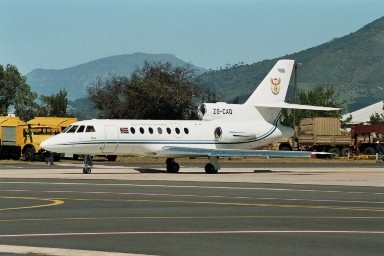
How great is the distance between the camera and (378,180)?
3912 centimetres

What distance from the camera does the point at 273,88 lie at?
49906 mm

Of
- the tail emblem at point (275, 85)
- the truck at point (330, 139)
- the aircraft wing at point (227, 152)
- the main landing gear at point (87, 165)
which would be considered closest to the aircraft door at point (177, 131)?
A: the aircraft wing at point (227, 152)

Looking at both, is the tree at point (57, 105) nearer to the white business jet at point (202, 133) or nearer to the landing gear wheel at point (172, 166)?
the white business jet at point (202, 133)

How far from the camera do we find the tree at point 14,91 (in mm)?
137625

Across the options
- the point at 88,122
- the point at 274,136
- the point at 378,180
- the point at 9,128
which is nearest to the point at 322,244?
the point at 378,180

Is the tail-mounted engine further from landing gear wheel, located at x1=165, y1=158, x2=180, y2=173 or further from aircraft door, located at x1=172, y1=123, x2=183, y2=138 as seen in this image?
landing gear wheel, located at x1=165, y1=158, x2=180, y2=173

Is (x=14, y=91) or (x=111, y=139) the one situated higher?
(x=14, y=91)

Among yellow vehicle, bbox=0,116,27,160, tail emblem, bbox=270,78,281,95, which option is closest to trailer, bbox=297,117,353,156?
yellow vehicle, bbox=0,116,27,160

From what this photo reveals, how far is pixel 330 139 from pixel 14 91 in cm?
7322

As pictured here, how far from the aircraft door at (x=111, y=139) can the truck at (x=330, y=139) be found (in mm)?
34827

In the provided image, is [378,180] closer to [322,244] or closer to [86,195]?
[86,195]

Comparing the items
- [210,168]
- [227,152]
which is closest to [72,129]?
[210,168]

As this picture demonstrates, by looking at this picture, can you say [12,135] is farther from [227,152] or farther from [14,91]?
[14,91]

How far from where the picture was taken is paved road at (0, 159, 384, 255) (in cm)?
1584
